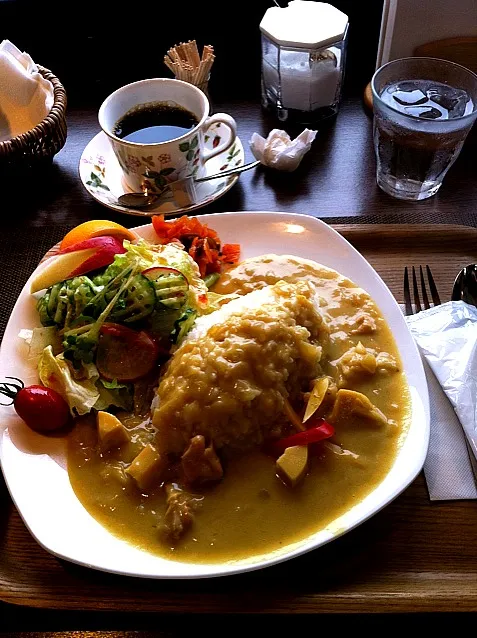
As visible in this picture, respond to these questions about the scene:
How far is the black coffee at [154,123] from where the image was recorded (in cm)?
282

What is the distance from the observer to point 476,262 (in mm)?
2537

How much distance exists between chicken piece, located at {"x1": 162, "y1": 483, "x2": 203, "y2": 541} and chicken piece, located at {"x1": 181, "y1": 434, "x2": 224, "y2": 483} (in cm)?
6

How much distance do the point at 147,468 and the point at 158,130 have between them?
5.57ft

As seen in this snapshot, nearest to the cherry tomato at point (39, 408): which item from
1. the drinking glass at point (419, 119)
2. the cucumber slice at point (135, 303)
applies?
the cucumber slice at point (135, 303)

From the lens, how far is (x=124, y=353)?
215 centimetres

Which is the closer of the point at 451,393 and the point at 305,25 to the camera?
the point at 451,393

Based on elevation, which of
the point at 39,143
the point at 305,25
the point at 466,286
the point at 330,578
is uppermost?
the point at 305,25

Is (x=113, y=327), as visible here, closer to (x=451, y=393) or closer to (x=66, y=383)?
(x=66, y=383)

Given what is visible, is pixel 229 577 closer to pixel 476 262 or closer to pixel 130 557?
pixel 130 557

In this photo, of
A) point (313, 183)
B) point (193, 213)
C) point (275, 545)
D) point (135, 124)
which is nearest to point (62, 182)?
point (135, 124)

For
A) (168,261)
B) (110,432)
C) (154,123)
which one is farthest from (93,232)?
(110,432)

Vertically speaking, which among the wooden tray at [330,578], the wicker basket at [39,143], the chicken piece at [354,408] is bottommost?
the wooden tray at [330,578]

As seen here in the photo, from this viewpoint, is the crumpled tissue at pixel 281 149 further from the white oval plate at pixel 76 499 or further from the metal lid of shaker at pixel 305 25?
the white oval plate at pixel 76 499

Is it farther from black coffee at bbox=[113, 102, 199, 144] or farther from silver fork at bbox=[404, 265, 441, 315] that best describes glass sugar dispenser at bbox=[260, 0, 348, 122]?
silver fork at bbox=[404, 265, 441, 315]
